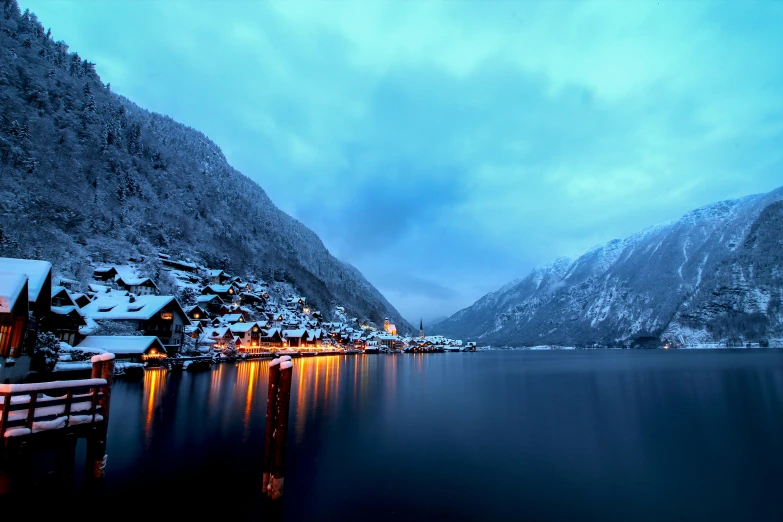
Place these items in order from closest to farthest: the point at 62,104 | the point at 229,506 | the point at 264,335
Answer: the point at 229,506, the point at 264,335, the point at 62,104

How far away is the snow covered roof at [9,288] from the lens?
19.8 m

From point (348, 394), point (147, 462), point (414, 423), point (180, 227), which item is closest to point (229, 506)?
point (147, 462)

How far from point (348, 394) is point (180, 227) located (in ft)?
456

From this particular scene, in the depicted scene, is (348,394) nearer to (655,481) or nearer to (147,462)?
(147,462)

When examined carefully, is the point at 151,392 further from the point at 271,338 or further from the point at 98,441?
the point at 271,338

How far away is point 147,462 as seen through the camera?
18.2 meters

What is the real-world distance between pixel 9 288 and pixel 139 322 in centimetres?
5241

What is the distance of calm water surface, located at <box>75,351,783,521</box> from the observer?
14.8m

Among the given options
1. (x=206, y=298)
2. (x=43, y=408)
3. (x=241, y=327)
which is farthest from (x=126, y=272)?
(x=43, y=408)

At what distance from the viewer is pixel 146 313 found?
213ft

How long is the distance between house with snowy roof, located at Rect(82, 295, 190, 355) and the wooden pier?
2244 inches

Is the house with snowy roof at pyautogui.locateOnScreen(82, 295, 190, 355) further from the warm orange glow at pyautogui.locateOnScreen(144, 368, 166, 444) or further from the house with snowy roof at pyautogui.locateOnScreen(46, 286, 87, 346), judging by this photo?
the warm orange glow at pyautogui.locateOnScreen(144, 368, 166, 444)

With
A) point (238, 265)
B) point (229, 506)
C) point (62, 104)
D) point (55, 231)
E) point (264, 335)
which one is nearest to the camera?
point (229, 506)

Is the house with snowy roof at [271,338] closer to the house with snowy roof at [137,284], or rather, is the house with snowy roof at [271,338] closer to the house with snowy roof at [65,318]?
the house with snowy roof at [137,284]
